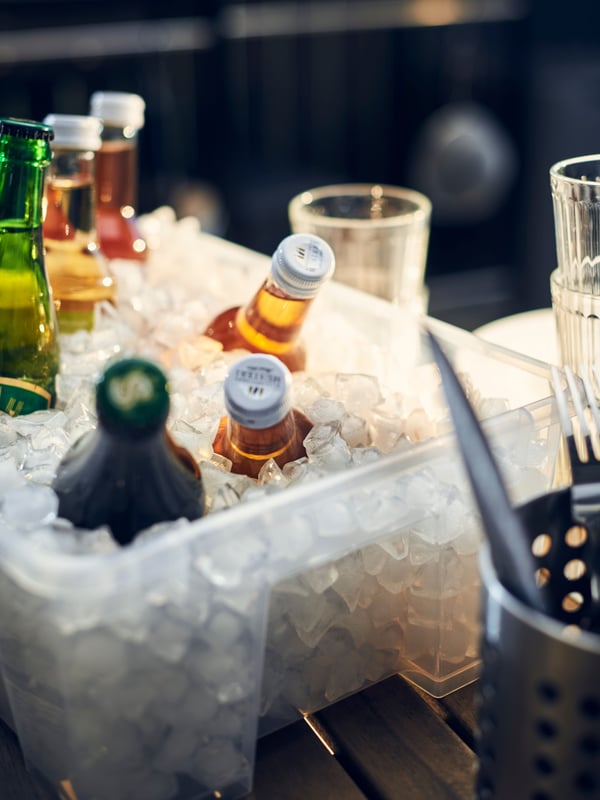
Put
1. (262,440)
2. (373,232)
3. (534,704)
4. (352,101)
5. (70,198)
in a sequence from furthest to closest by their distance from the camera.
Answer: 1. (352,101)
2. (373,232)
3. (70,198)
4. (262,440)
5. (534,704)

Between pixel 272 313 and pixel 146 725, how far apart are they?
0.38 meters

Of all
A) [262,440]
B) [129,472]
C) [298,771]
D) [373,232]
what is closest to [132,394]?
[129,472]

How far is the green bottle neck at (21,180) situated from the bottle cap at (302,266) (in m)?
0.22

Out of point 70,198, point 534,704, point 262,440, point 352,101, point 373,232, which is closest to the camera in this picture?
point 534,704

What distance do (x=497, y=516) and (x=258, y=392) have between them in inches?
8.1

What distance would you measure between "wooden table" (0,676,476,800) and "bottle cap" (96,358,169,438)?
0.80 ft

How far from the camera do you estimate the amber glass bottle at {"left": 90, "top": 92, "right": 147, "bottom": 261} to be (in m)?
1.00

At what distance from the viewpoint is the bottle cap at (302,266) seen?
691 mm

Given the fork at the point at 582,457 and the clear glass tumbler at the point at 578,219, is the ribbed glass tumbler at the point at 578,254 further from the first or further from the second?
the fork at the point at 582,457

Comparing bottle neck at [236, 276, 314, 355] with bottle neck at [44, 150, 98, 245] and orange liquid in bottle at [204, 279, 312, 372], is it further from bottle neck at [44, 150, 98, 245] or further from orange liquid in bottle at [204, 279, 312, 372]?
bottle neck at [44, 150, 98, 245]

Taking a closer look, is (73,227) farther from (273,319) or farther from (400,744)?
(400,744)

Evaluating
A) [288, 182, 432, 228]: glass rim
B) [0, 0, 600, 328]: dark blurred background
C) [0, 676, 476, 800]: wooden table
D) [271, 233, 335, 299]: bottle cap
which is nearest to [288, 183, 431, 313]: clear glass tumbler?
[288, 182, 432, 228]: glass rim

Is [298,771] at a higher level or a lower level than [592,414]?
lower

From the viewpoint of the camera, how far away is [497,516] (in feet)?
1.37
